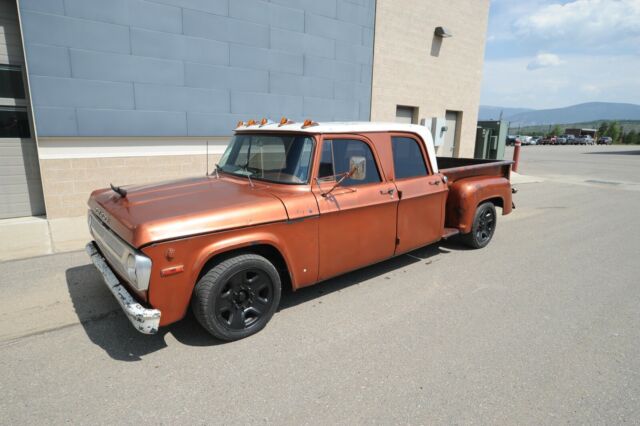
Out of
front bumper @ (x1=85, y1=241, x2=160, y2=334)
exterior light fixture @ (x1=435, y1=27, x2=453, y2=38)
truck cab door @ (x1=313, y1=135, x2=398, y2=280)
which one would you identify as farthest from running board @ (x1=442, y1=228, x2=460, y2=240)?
exterior light fixture @ (x1=435, y1=27, x2=453, y2=38)

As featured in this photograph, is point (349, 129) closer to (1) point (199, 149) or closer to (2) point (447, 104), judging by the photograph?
(1) point (199, 149)

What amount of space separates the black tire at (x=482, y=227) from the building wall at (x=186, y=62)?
5.51 m

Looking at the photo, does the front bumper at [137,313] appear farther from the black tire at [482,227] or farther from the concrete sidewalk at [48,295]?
the black tire at [482,227]

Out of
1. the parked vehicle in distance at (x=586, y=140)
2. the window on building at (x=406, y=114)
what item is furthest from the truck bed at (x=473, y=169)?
the parked vehicle in distance at (x=586, y=140)

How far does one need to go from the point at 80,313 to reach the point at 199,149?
548 cm

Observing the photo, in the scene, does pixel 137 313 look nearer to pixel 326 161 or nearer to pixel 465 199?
pixel 326 161

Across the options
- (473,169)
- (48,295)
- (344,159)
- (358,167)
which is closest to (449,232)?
(473,169)

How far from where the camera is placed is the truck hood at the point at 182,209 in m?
2.86

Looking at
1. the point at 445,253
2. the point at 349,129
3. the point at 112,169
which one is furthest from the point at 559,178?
the point at 112,169

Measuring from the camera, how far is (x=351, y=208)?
3896mm

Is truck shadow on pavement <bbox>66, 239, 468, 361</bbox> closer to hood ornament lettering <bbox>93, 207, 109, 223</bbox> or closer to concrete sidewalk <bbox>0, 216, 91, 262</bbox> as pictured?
hood ornament lettering <bbox>93, 207, 109, 223</bbox>

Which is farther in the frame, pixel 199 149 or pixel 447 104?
pixel 447 104

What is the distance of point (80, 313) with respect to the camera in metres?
3.76

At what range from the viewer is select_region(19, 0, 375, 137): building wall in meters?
6.83
